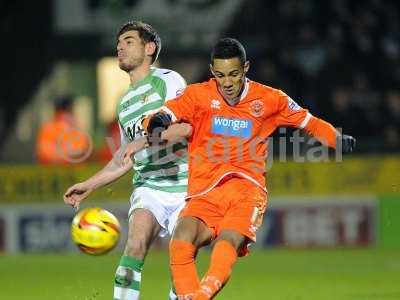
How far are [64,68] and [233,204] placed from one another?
1321 centimetres

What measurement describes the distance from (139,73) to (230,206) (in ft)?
4.68

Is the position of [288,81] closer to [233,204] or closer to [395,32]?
[395,32]

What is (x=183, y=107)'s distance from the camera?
7.62 meters

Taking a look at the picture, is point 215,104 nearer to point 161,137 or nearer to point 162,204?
point 161,137

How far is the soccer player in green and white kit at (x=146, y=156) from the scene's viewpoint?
26.7 feet

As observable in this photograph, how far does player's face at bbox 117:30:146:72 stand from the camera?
8.38m

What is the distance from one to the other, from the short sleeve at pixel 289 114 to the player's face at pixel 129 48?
1157 mm

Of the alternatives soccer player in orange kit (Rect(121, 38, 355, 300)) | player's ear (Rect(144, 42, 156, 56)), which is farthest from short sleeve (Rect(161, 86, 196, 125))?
player's ear (Rect(144, 42, 156, 56))

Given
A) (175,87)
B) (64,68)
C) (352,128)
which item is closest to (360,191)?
(352,128)

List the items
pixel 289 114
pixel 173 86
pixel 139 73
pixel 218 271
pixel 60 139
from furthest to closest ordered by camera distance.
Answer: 1. pixel 60 139
2. pixel 139 73
3. pixel 173 86
4. pixel 289 114
5. pixel 218 271

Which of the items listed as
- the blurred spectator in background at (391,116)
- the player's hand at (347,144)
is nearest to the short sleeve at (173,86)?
the player's hand at (347,144)

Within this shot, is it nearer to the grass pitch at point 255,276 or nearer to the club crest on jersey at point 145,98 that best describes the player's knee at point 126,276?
the club crest on jersey at point 145,98

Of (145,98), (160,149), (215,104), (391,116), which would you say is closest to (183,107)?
Result: (215,104)

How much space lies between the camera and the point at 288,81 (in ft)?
61.5
